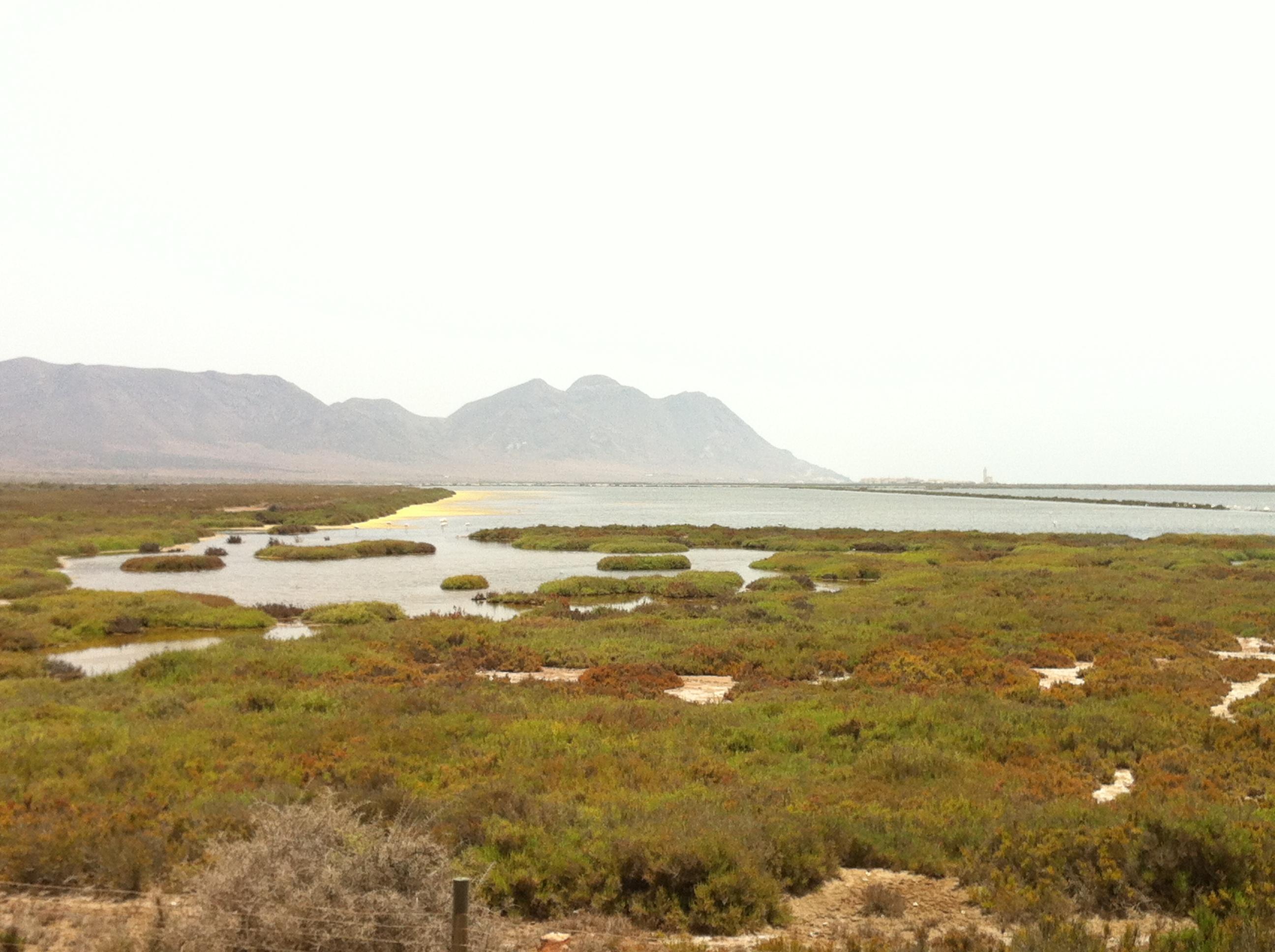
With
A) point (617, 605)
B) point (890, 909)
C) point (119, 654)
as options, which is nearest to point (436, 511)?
point (617, 605)

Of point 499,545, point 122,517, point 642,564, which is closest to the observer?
point 642,564

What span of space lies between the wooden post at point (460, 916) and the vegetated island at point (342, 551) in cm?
5280

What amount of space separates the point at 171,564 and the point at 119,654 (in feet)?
89.2

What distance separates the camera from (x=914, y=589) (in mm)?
38406

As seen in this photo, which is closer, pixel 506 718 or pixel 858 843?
pixel 858 843

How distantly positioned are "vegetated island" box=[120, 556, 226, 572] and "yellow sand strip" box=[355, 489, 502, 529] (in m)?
34.3

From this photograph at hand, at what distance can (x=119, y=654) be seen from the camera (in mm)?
26922

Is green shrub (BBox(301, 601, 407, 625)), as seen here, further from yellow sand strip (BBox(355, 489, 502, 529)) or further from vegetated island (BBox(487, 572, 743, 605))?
yellow sand strip (BBox(355, 489, 502, 529))

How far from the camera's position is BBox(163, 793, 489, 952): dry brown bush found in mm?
7473

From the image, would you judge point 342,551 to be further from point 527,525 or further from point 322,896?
point 322,896

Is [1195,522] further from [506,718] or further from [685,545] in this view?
[506,718]

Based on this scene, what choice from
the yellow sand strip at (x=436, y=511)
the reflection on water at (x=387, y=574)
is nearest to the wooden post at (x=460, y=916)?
the reflection on water at (x=387, y=574)

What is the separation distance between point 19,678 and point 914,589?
Answer: 32.6 m

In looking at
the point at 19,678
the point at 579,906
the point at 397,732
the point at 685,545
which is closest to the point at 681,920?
the point at 579,906
